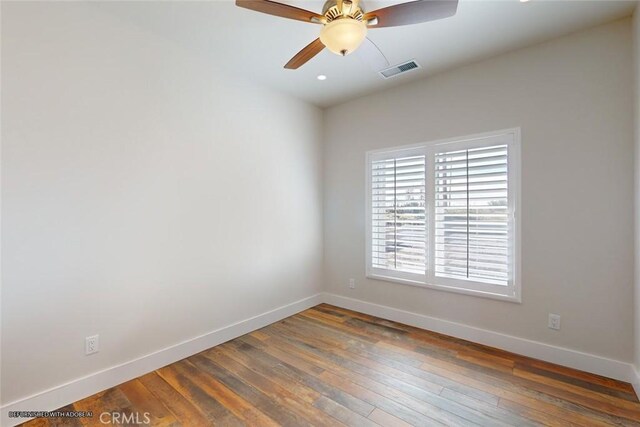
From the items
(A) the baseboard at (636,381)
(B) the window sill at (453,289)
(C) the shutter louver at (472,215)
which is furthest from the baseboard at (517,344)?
(C) the shutter louver at (472,215)

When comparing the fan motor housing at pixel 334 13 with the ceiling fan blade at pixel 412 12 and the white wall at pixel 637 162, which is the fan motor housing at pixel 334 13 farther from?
the white wall at pixel 637 162

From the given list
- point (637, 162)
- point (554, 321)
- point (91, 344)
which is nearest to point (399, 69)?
point (637, 162)

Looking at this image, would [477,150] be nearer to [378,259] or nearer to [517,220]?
[517,220]

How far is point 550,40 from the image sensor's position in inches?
98.2

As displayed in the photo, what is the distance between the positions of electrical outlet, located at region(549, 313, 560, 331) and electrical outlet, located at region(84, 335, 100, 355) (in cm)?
365

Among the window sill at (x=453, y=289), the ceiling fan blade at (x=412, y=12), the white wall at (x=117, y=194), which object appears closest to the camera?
the ceiling fan blade at (x=412, y=12)

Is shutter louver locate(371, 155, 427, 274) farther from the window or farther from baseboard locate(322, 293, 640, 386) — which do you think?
baseboard locate(322, 293, 640, 386)

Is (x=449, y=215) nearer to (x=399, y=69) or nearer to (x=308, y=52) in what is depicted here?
(x=399, y=69)

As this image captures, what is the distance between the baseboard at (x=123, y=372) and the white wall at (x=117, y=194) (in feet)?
0.19

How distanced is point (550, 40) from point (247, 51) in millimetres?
2635

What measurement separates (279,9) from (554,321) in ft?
10.4

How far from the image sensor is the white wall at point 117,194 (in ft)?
6.11

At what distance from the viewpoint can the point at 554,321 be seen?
2508 millimetres

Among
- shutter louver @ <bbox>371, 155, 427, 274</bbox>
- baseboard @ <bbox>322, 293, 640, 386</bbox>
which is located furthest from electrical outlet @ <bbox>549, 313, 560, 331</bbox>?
shutter louver @ <bbox>371, 155, 427, 274</bbox>
